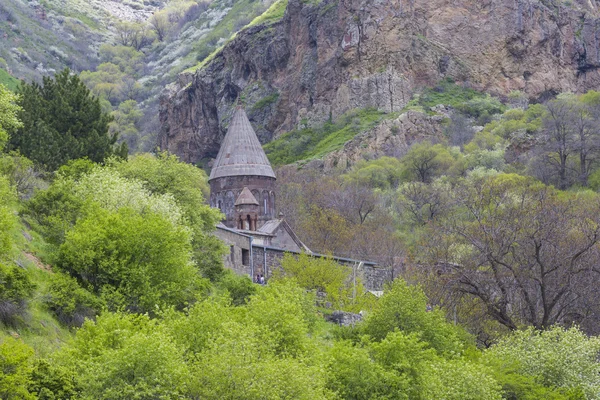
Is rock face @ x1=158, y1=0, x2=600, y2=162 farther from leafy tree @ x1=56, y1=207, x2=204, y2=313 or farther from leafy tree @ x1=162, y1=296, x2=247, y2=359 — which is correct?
leafy tree @ x1=162, y1=296, x2=247, y2=359

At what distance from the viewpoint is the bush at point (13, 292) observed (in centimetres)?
2480

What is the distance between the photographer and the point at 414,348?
2831 centimetres

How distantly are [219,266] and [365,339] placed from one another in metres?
11.7

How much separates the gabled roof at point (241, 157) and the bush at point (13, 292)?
35324mm

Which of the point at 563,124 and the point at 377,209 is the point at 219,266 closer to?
the point at 377,209

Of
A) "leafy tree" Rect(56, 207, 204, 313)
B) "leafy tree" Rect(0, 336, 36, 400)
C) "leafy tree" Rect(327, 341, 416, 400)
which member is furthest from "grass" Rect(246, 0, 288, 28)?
"leafy tree" Rect(0, 336, 36, 400)

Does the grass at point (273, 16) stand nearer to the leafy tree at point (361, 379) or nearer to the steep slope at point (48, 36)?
the steep slope at point (48, 36)

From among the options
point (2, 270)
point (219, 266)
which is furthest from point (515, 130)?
point (2, 270)

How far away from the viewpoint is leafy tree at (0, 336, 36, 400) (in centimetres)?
2009

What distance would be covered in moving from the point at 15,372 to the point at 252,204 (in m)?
38.4

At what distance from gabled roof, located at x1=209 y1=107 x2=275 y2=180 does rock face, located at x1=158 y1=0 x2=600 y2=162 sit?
35383mm

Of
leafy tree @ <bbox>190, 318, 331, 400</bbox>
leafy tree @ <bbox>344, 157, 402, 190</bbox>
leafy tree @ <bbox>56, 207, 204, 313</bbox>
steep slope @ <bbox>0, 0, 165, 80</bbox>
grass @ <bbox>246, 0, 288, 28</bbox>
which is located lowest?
leafy tree @ <bbox>190, 318, 331, 400</bbox>

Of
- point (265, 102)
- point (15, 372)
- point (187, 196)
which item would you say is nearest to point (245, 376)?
point (15, 372)

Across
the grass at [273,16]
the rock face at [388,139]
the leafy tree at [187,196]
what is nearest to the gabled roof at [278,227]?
the leafy tree at [187,196]
